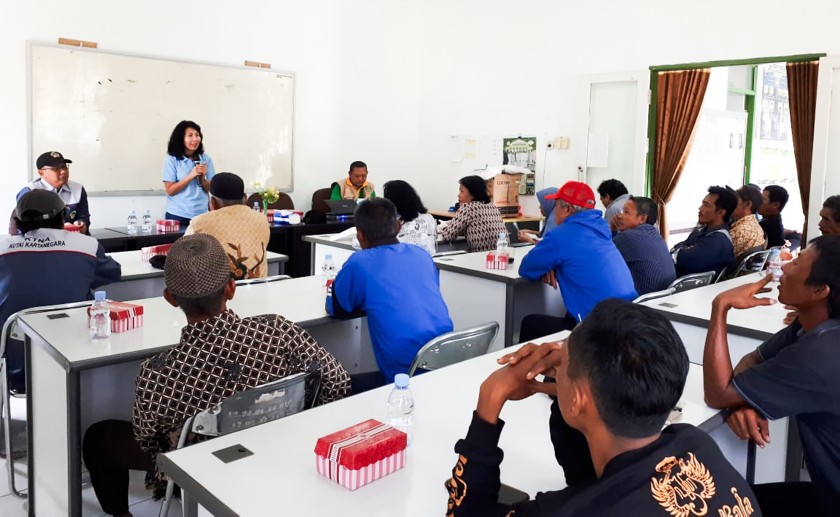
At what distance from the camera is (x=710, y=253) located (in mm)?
4465

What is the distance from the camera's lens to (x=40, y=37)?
19.4 feet

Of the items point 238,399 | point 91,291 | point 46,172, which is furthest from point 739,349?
point 46,172

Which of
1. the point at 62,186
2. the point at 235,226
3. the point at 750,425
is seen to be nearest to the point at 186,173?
the point at 62,186

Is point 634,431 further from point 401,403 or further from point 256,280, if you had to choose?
point 256,280

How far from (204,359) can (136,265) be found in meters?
2.36

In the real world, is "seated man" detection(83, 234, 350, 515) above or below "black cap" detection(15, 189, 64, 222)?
below

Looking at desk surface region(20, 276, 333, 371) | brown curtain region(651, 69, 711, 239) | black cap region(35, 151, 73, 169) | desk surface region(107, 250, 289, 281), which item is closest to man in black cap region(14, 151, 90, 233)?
black cap region(35, 151, 73, 169)

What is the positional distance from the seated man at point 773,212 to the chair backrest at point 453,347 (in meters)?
3.73

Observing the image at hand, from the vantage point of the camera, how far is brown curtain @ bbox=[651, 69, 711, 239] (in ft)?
20.8

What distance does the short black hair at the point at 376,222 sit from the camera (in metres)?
2.90

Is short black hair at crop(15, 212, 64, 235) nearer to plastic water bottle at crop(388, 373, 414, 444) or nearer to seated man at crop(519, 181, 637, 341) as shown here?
plastic water bottle at crop(388, 373, 414, 444)

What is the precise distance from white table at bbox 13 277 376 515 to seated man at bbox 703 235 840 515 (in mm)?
1590

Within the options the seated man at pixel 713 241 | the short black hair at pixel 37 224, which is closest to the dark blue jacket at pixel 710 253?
the seated man at pixel 713 241

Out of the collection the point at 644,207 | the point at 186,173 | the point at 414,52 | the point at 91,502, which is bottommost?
the point at 91,502
